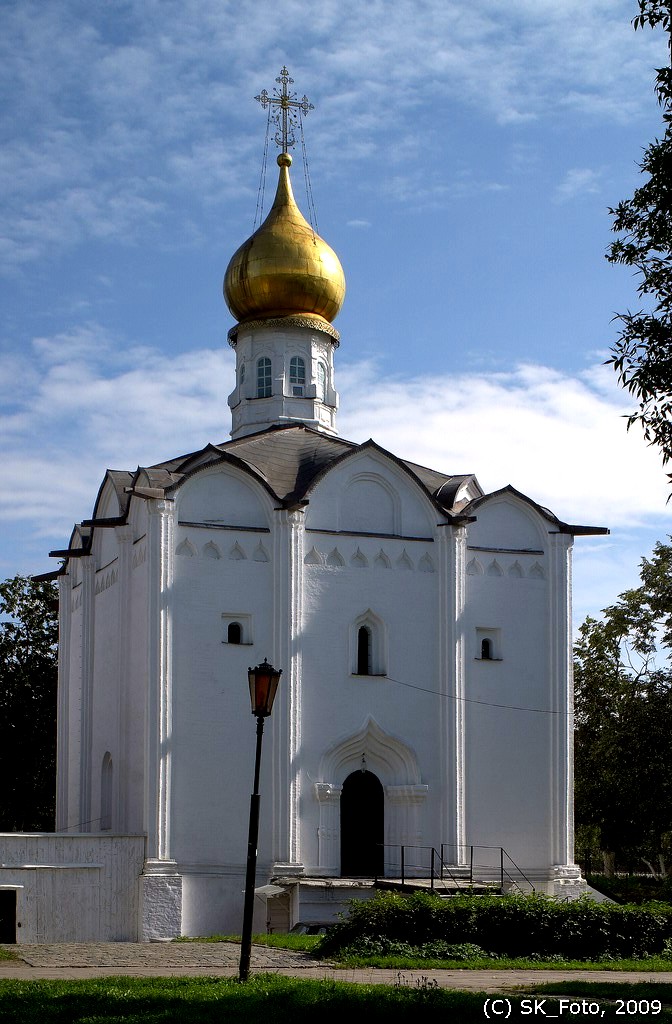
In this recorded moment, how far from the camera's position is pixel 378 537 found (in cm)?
2405

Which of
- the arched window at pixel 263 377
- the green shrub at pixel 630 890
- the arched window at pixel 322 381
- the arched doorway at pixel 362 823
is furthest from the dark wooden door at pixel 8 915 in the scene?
the arched window at pixel 322 381

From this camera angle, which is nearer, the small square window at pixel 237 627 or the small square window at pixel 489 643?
the small square window at pixel 237 627

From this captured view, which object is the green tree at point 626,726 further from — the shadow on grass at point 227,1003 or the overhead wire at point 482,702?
the shadow on grass at point 227,1003

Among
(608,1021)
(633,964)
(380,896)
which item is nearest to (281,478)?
(380,896)

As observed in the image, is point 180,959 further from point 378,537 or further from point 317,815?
point 378,537

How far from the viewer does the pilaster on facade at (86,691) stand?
1009 inches

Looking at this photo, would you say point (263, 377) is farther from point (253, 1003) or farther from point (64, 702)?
point (253, 1003)

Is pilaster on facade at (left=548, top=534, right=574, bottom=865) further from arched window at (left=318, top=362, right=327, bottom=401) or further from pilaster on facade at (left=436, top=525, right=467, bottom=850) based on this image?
arched window at (left=318, top=362, right=327, bottom=401)

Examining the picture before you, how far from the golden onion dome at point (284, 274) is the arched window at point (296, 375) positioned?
3.03 feet

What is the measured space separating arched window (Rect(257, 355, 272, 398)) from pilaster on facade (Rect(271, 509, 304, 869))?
4.84 meters

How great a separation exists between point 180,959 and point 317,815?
26.5ft

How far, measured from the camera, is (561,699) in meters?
24.6

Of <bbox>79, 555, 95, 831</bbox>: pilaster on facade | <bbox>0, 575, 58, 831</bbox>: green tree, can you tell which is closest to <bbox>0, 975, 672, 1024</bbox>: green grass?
<bbox>79, 555, 95, 831</bbox>: pilaster on facade

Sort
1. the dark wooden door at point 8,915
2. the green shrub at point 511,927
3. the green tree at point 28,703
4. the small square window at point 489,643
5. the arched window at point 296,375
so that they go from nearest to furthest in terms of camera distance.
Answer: the green shrub at point 511,927, the dark wooden door at point 8,915, the small square window at point 489,643, the arched window at point 296,375, the green tree at point 28,703
